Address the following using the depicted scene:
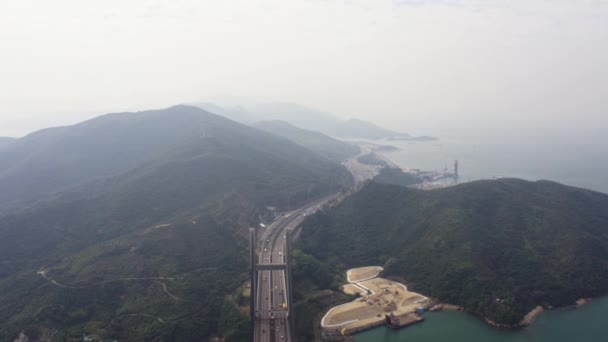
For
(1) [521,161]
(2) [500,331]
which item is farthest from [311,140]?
(2) [500,331]

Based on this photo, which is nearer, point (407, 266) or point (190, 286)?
point (190, 286)

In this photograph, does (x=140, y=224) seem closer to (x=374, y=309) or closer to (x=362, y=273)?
(x=362, y=273)

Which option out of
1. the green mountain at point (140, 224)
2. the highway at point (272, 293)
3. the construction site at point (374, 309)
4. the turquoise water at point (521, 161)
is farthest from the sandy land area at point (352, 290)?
the turquoise water at point (521, 161)

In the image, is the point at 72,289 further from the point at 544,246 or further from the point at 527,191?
the point at 527,191

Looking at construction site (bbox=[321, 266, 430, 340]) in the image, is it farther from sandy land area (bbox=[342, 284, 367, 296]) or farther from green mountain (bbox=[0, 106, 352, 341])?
green mountain (bbox=[0, 106, 352, 341])

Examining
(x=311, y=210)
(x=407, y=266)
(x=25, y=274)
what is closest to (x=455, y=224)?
(x=407, y=266)

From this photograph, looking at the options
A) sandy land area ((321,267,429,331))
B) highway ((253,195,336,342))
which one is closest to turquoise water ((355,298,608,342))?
sandy land area ((321,267,429,331))

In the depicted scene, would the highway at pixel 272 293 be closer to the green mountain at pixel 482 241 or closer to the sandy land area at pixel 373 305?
the sandy land area at pixel 373 305
